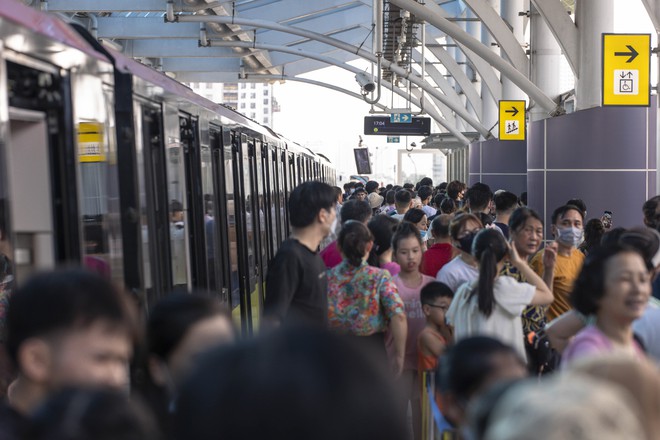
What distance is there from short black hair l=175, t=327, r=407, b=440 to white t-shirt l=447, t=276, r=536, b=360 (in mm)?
4081

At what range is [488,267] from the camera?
18.3 feet

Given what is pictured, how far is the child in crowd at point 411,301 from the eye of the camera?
22.1 ft

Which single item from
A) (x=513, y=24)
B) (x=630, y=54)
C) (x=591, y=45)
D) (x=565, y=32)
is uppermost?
(x=513, y=24)

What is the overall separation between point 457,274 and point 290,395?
5.49 m

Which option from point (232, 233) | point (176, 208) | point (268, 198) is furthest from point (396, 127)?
point (176, 208)

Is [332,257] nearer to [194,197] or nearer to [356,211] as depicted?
[194,197]

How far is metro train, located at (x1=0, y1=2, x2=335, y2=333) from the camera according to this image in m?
4.46

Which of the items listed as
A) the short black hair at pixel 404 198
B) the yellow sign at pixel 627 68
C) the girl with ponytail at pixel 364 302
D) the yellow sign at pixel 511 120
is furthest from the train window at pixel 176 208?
the yellow sign at pixel 511 120

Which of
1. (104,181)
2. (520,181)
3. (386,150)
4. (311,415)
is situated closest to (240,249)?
(104,181)

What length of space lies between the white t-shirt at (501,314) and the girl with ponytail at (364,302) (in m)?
0.67

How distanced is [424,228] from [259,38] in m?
21.9

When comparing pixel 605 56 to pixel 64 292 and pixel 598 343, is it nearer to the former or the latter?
pixel 598 343

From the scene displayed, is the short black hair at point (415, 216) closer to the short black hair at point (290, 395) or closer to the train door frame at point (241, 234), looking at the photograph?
the train door frame at point (241, 234)

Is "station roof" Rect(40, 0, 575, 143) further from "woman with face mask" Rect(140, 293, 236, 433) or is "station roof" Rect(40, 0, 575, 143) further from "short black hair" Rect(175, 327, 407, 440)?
"short black hair" Rect(175, 327, 407, 440)
